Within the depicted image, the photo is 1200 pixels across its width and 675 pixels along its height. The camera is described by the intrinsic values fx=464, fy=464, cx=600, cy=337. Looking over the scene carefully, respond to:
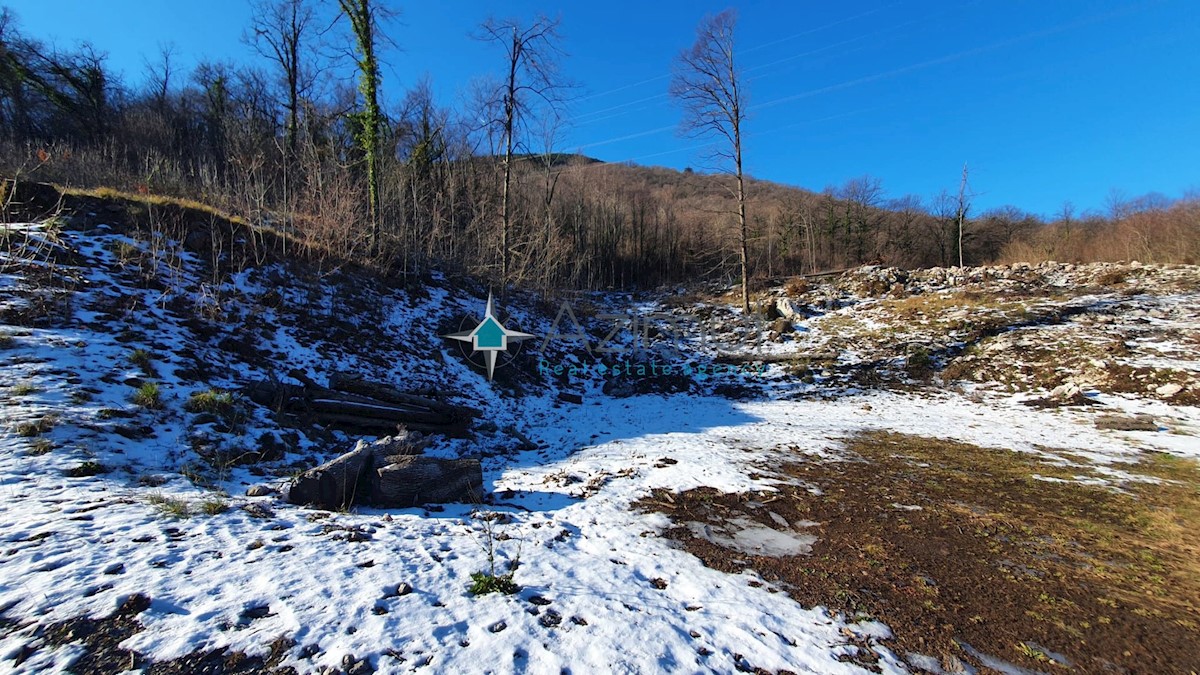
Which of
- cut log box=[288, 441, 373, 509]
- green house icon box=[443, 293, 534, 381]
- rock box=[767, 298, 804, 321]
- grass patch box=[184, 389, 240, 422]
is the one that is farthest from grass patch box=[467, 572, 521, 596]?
rock box=[767, 298, 804, 321]

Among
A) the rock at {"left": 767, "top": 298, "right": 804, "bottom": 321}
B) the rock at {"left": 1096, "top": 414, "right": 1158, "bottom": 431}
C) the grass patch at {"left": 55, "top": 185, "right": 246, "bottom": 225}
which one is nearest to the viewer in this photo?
the rock at {"left": 1096, "top": 414, "right": 1158, "bottom": 431}

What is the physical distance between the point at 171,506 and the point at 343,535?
124cm

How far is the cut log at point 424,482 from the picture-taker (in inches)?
170

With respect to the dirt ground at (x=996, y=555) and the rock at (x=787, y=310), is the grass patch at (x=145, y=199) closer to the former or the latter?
the dirt ground at (x=996, y=555)

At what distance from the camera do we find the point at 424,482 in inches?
179

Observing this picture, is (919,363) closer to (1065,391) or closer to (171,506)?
(1065,391)

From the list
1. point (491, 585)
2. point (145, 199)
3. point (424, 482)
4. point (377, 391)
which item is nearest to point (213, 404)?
point (377, 391)

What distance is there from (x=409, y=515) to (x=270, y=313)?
6.42 meters

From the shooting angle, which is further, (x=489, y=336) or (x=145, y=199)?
(x=489, y=336)

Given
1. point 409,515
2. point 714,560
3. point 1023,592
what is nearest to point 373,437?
point 409,515

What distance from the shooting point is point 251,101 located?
89.8ft

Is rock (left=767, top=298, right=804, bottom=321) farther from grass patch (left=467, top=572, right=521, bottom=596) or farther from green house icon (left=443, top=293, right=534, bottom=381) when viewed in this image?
grass patch (left=467, top=572, right=521, bottom=596)

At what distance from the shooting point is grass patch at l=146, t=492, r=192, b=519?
3324 millimetres

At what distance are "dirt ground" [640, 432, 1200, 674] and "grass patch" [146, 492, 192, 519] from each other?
3.81 metres
